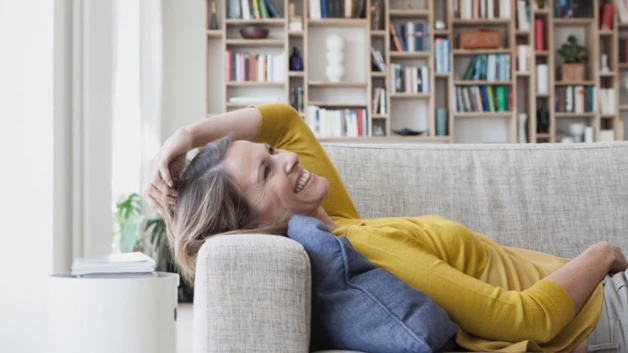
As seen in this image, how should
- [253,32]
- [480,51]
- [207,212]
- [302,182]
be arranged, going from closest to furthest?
[207,212] → [302,182] → [253,32] → [480,51]

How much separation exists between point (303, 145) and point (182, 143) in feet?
1.15

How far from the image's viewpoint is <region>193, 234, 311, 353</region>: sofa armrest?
1232mm

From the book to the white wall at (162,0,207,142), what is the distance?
15.4 ft

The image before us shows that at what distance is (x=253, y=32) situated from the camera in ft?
21.2

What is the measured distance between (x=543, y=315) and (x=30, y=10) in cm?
191

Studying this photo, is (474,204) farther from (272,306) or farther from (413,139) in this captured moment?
(413,139)

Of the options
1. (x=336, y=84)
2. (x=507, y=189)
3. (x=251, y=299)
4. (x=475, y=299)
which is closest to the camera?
(x=251, y=299)

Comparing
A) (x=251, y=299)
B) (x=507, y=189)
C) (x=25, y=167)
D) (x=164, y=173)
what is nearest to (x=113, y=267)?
(x=164, y=173)

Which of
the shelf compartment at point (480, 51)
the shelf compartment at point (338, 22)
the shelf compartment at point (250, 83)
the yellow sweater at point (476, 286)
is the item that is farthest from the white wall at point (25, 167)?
the shelf compartment at point (480, 51)

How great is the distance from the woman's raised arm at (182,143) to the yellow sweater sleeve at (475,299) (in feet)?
1.61

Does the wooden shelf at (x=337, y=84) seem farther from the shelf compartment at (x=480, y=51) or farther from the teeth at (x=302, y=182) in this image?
the teeth at (x=302, y=182)

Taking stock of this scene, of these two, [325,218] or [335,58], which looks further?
[335,58]

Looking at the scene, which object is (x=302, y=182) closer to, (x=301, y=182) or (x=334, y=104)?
(x=301, y=182)

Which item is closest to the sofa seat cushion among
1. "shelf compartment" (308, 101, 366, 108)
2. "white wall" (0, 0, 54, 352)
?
"white wall" (0, 0, 54, 352)
